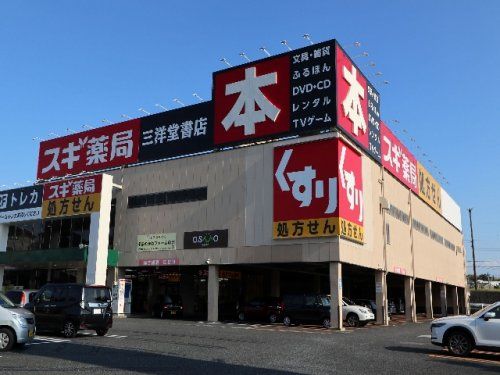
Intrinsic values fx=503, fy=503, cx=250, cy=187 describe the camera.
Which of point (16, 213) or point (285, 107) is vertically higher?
point (285, 107)

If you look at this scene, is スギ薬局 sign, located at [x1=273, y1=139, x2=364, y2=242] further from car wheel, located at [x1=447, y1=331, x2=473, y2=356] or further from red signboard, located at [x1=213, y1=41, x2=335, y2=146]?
car wheel, located at [x1=447, y1=331, x2=473, y2=356]

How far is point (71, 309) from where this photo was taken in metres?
17.5

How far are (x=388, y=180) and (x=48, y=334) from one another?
24.7 meters

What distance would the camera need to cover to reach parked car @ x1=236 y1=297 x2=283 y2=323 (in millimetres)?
29156

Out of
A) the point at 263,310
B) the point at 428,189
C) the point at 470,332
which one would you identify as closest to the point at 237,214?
the point at 263,310

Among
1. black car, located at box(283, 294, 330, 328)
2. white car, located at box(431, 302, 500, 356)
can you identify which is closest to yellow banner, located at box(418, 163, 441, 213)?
black car, located at box(283, 294, 330, 328)

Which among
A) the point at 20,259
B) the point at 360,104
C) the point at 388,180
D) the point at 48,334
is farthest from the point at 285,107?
the point at 20,259

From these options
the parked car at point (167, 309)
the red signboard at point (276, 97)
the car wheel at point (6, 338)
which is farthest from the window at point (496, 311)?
the parked car at point (167, 309)

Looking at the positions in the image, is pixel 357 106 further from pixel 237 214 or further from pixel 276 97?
pixel 237 214

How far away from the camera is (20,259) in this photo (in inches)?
1372

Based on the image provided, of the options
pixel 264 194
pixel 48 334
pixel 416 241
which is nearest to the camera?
pixel 48 334

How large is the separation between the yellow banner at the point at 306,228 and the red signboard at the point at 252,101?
560cm

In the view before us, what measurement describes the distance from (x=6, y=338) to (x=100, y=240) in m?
18.7

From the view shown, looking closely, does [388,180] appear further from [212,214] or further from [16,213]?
[16,213]
